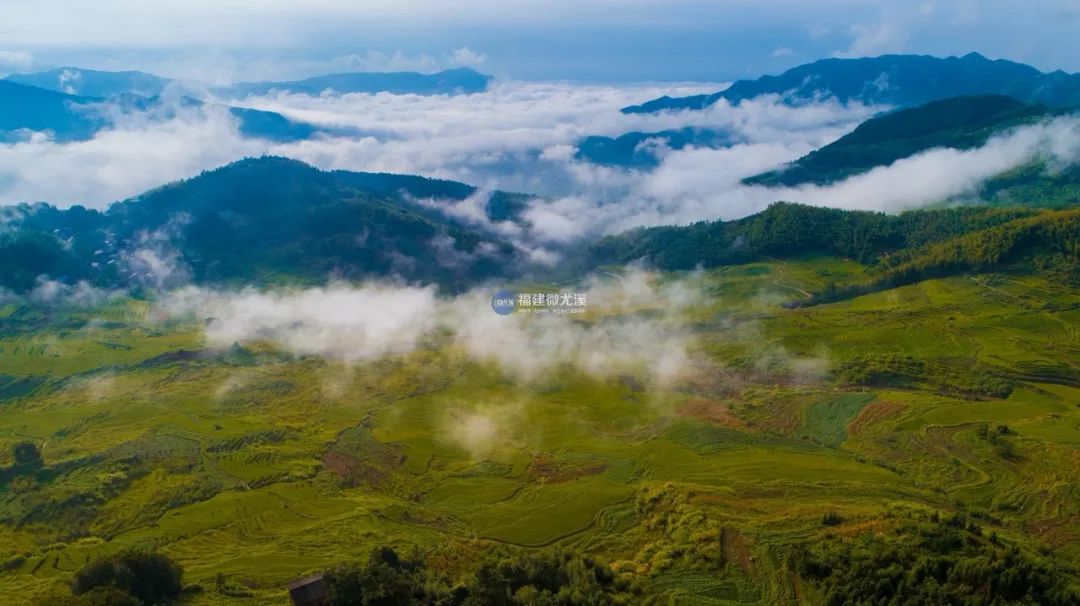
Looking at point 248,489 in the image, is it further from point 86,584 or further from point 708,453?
point 708,453

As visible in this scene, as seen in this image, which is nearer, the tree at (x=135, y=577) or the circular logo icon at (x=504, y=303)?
the tree at (x=135, y=577)

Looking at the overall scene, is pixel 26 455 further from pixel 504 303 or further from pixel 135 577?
pixel 504 303

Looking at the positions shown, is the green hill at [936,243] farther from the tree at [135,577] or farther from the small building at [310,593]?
the tree at [135,577]

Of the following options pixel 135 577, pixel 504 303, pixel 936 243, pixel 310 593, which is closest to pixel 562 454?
pixel 310 593

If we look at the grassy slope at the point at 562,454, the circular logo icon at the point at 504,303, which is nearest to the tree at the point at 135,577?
the grassy slope at the point at 562,454

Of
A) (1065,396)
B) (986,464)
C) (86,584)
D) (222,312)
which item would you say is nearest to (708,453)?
(986,464)

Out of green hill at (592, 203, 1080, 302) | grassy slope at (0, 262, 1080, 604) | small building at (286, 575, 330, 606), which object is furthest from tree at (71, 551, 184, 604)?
green hill at (592, 203, 1080, 302)
